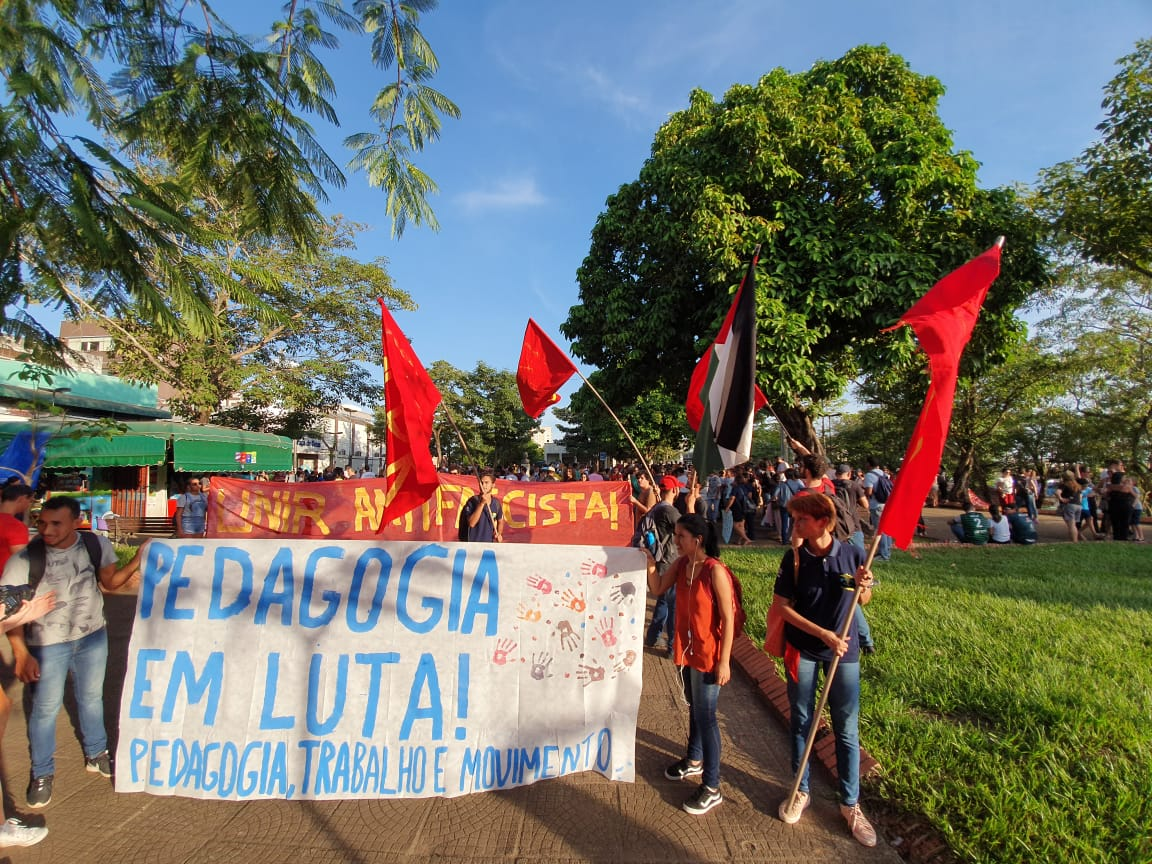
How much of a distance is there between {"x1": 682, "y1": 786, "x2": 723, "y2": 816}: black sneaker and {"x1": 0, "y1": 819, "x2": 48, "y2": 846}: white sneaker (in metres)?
3.15

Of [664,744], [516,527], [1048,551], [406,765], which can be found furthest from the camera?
[1048,551]

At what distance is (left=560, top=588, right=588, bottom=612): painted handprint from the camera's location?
332 cm

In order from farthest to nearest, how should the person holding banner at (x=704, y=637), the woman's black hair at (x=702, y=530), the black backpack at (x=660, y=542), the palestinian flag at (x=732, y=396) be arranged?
1. the black backpack at (x=660, y=542)
2. the palestinian flag at (x=732, y=396)
3. the woman's black hair at (x=702, y=530)
4. the person holding banner at (x=704, y=637)

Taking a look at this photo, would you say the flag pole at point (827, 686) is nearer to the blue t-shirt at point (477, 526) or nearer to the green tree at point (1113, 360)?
the blue t-shirt at point (477, 526)

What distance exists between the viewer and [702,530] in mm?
3215

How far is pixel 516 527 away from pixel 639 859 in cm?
574

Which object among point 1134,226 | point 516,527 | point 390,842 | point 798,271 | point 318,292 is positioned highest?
point 318,292

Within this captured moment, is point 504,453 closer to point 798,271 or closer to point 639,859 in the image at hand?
point 798,271

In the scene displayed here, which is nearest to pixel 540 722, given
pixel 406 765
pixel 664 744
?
pixel 406 765

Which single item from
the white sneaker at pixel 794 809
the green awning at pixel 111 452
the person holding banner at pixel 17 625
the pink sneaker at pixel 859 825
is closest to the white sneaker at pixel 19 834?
the person holding banner at pixel 17 625

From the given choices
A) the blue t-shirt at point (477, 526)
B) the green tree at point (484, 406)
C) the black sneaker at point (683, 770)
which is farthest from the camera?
the green tree at point (484, 406)

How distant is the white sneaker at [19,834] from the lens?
110 inches

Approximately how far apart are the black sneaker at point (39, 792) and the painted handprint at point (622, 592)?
122 inches

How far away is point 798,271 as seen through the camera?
413 inches
